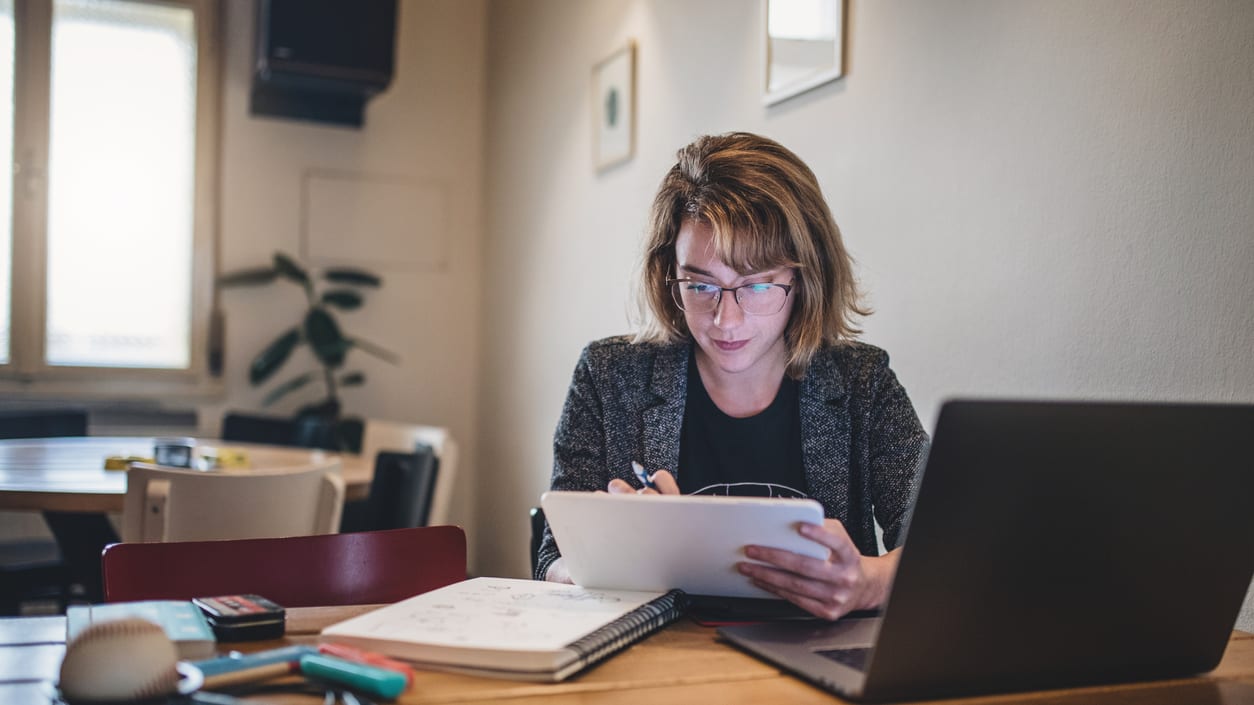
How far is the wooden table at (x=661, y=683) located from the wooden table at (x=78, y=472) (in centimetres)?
120

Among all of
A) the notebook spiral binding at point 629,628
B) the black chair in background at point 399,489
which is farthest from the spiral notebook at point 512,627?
the black chair in background at point 399,489

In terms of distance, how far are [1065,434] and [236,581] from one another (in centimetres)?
98

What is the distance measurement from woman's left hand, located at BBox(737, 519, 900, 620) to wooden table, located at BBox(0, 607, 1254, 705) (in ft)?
0.29

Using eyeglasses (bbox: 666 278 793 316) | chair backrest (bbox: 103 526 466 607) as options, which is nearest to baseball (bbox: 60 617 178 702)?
chair backrest (bbox: 103 526 466 607)

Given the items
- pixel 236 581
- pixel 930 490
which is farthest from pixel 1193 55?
pixel 236 581

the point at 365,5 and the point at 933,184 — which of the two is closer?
the point at 933,184

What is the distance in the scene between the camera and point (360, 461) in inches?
128

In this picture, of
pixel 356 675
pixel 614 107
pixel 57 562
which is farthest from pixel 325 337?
pixel 356 675

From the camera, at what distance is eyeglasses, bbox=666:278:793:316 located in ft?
5.13

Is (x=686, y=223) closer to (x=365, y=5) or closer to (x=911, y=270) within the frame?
(x=911, y=270)

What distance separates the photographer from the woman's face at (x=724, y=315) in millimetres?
1555

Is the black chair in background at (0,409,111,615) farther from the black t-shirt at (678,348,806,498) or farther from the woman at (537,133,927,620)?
the black t-shirt at (678,348,806,498)

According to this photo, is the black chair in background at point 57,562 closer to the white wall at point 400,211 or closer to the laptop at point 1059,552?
the white wall at point 400,211

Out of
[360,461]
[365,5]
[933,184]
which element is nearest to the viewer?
[933,184]
